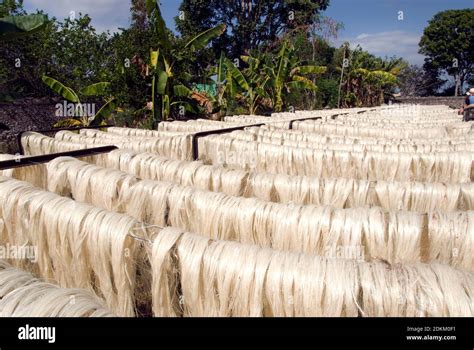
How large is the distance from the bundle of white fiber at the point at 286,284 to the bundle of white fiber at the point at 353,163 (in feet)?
4.89

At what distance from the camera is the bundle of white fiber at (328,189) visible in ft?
5.55

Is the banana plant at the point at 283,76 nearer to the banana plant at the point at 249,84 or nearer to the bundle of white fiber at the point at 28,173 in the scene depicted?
the banana plant at the point at 249,84

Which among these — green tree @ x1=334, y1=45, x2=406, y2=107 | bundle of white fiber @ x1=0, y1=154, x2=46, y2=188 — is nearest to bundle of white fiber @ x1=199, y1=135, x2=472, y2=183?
bundle of white fiber @ x1=0, y1=154, x2=46, y2=188

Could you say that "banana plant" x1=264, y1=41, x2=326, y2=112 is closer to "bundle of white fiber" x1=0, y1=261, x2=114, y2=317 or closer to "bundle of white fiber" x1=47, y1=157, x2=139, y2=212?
"bundle of white fiber" x1=47, y1=157, x2=139, y2=212

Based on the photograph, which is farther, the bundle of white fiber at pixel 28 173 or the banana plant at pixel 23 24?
the banana plant at pixel 23 24

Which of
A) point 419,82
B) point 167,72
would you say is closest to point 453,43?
point 419,82

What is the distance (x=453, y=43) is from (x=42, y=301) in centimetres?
5302

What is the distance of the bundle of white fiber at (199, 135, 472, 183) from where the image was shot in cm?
229

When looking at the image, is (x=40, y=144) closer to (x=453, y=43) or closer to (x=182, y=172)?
(x=182, y=172)

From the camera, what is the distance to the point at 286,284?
106 centimetres

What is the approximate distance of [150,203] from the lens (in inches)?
70.4

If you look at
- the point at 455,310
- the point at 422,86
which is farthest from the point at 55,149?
the point at 422,86

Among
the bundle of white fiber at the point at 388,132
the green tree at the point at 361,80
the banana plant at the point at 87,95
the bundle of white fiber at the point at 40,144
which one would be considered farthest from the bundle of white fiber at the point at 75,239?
the green tree at the point at 361,80
